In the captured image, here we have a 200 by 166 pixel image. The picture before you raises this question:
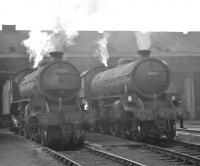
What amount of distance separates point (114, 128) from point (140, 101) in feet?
10.4

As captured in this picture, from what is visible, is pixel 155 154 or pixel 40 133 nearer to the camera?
pixel 155 154

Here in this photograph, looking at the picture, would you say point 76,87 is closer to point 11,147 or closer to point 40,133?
point 40,133

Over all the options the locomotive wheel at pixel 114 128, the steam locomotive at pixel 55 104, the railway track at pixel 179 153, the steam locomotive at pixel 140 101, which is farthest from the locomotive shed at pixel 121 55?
the railway track at pixel 179 153

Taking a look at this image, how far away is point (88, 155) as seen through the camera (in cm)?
1193

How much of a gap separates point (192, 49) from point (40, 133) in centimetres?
3004

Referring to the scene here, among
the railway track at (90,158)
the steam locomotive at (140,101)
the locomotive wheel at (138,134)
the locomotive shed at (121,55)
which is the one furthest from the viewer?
the locomotive shed at (121,55)

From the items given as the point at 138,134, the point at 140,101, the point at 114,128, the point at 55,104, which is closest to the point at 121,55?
the point at 114,128

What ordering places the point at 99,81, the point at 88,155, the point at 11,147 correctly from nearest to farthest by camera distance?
the point at 88,155 < the point at 11,147 < the point at 99,81

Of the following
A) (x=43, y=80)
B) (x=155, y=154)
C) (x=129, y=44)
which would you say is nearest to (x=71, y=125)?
(x=43, y=80)

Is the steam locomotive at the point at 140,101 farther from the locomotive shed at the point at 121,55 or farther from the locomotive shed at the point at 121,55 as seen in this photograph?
the locomotive shed at the point at 121,55

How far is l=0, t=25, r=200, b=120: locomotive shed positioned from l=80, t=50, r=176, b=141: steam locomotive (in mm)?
17319

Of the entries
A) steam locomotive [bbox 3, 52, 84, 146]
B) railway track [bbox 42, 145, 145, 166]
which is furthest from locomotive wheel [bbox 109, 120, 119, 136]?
railway track [bbox 42, 145, 145, 166]

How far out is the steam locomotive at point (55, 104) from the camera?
1384 cm

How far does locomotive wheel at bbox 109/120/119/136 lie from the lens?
17.3m
